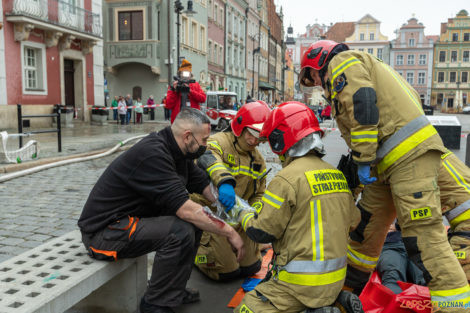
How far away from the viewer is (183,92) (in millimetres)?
7984

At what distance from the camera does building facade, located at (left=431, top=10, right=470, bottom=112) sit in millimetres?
70625

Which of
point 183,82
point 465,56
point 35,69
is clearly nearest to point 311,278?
point 183,82

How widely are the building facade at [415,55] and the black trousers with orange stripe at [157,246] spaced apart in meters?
75.0

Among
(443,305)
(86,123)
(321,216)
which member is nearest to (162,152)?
(321,216)

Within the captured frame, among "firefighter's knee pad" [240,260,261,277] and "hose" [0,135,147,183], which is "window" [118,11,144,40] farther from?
"firefighter's knee pad" [240,260,261,277]

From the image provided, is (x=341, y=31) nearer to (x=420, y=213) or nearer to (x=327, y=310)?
(x=420, y=213)

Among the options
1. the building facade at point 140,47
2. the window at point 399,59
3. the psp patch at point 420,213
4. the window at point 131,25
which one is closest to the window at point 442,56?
the window at point 399,59

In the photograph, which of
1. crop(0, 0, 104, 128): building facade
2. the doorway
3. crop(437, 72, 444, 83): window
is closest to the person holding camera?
crop(0, 0, 104, 128): building facade

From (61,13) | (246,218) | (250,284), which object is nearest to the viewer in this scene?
(246,218)

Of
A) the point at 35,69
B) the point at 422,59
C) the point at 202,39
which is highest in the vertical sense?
the point at 422,59

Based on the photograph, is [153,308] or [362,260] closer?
[153,308]

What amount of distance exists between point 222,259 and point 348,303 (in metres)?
1.53

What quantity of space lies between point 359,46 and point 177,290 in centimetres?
7843

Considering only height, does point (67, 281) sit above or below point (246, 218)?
below
